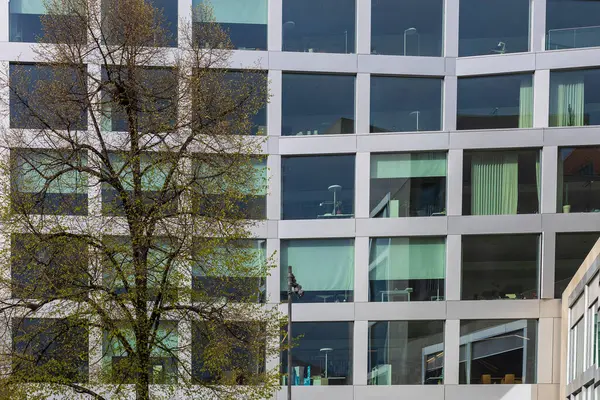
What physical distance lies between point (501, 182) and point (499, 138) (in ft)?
4.96

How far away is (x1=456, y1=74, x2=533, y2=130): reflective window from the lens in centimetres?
2955

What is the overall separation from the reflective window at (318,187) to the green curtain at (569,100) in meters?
7.19

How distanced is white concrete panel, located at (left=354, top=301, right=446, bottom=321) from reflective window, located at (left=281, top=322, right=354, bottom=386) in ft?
2.30

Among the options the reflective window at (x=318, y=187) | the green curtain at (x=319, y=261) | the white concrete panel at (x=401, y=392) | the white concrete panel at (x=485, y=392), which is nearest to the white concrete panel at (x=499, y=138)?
the reflective window at (x=318, y=187)

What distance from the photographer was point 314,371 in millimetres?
29625

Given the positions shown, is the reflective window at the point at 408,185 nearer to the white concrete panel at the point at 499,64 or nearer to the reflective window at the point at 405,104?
the reflective window at the point at 405,104

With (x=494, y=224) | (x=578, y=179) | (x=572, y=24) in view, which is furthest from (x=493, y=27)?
(x=494, y=224)

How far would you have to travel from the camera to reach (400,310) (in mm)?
29453

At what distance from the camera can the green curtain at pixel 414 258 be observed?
29750 mm

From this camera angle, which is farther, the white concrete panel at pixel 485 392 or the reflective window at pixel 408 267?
the reflective window at pixel 408 267

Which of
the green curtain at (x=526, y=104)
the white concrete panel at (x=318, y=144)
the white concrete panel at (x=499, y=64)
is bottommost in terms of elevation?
the white concrete panel at (x=318, y=144)

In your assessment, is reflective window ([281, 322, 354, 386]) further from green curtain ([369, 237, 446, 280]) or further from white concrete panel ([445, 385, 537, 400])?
white concrete panel ([445, 385, 537, 400])

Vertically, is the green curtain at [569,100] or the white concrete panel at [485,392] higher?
the green curtain at [569,100]

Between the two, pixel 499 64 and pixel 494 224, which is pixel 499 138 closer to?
pixel 499 64
